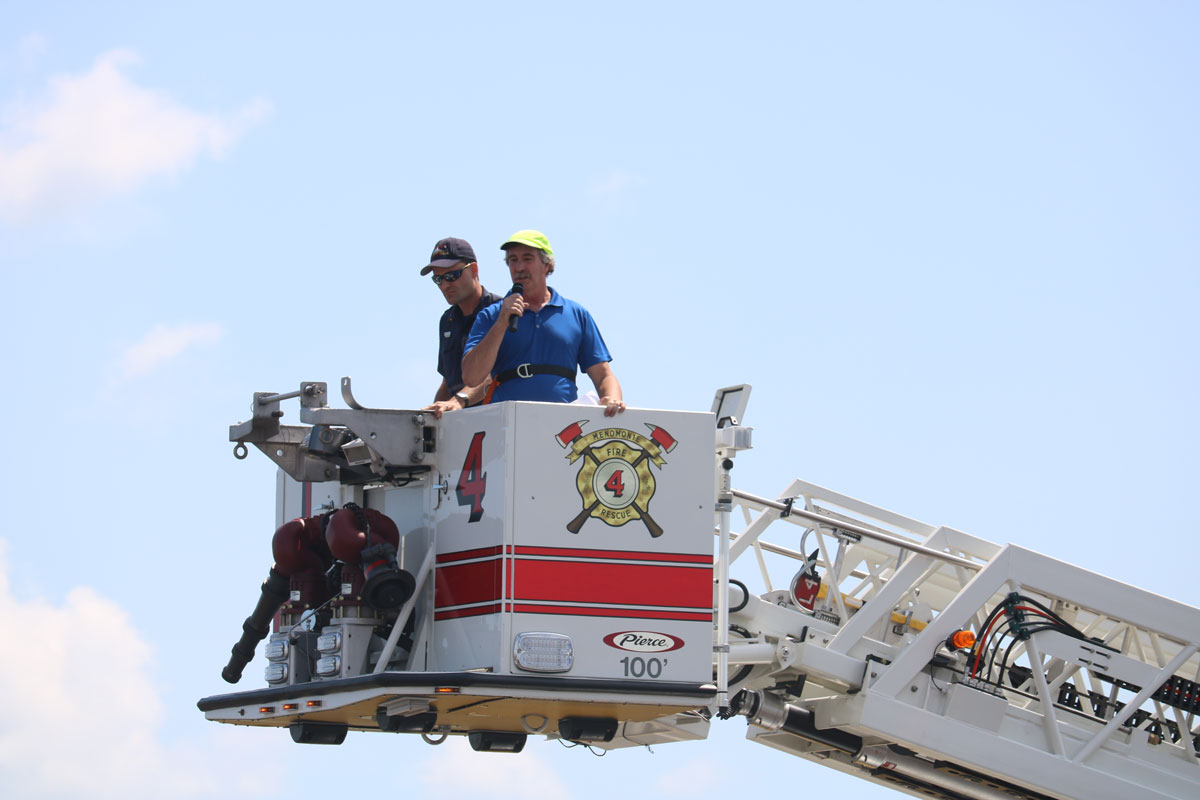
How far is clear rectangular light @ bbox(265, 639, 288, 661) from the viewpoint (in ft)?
37.7

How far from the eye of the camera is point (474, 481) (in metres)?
10.9

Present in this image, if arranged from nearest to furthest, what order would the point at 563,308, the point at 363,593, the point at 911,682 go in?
the point at 363,593, the point at 563,308, the point at 911,682

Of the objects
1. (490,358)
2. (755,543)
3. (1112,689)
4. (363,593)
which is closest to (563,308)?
(490,358)

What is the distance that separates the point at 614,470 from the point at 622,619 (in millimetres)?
909

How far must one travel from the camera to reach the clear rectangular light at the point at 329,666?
11.0m

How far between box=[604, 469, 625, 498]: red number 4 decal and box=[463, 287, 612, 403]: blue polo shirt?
0.99m

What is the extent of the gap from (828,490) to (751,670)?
1.95 metres

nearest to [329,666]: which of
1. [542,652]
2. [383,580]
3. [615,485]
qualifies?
[383,580]

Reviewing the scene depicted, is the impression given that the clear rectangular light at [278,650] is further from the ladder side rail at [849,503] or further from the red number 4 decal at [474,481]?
the ladder side rail at [849,503]

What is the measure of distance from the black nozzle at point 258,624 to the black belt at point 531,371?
77.8 inches

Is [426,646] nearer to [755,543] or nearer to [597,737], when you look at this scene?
[597,737]

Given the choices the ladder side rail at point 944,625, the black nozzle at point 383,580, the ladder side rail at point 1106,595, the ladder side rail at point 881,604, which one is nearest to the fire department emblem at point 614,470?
the black nozzle at point 383,580

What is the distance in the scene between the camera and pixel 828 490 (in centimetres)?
1473

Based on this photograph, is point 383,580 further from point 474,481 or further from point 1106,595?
point 1106,595
